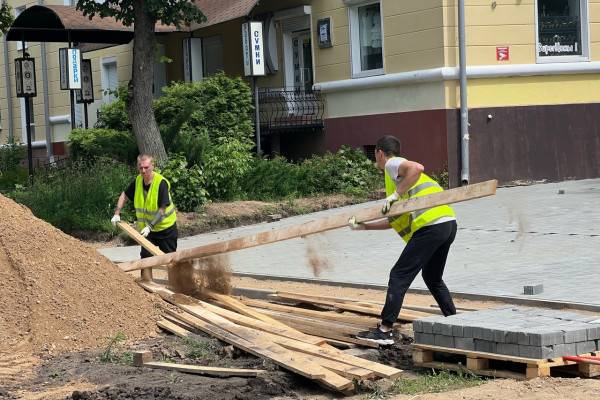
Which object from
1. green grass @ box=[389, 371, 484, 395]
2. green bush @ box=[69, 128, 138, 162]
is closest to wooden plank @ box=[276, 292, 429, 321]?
green grass @ box=[389, 371, 484, 395]

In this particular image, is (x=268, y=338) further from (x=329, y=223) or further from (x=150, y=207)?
(x=150, y=207)

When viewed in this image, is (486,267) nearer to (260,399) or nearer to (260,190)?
(260,399)

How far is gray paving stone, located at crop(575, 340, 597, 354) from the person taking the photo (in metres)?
7.30

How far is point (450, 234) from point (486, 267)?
410 cm

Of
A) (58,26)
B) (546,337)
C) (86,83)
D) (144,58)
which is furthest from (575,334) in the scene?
(86,83)

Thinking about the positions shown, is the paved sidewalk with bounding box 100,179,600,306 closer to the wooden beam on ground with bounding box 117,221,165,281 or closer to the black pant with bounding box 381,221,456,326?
the black pant with bounding box 381,221,456,326

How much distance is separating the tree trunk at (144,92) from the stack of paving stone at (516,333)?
1250 cm

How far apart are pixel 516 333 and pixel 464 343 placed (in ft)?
1.51

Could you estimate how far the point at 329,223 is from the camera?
348 inches

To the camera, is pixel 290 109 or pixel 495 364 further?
pixel 290 109

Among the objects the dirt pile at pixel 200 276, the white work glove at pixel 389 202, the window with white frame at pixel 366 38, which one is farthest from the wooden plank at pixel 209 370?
the window with white frame at pixel 366 38

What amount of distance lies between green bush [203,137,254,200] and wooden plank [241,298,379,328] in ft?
29.0

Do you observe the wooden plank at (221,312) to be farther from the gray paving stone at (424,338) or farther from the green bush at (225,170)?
the green bush at (225,170)

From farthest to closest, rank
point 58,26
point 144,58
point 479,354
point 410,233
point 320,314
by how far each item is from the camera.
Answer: point 58,26 → point 144,58 → point 320,314 → point 410,233 → point 479,354
